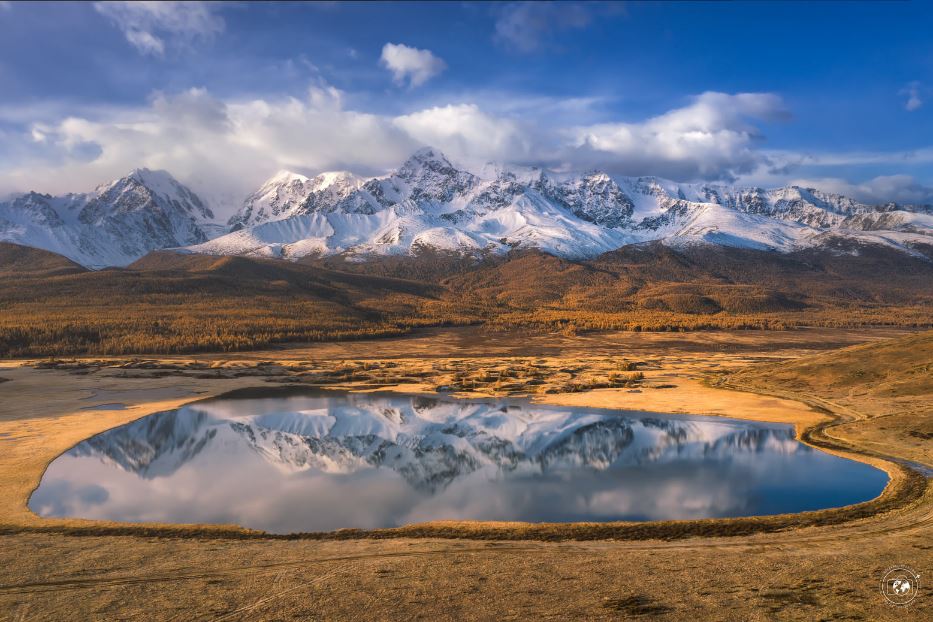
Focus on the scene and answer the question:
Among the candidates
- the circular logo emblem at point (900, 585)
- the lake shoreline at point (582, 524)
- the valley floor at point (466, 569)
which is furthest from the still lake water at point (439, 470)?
the circular logo emblem at point (900, 585)

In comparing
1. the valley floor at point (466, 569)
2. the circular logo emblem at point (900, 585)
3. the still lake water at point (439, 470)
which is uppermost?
the circular logo emblem at point (900, 585)

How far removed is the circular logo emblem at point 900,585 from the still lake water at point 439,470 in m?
9.11

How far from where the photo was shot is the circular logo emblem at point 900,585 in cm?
1933

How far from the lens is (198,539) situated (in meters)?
27.3

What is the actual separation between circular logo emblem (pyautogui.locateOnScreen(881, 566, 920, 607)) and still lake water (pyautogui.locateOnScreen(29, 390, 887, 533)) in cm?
911

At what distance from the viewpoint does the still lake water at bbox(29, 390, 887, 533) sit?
31.7m

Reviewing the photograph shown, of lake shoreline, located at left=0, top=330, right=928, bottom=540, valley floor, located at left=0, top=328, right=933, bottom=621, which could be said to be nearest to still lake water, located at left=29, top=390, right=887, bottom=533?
lake shoreline, located at left=0, top=330, right=928, bottom=540

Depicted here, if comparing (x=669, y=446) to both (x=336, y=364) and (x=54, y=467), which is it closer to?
(x=54, y=467)

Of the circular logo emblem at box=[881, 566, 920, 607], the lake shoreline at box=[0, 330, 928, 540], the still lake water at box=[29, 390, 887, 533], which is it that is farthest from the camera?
the still lake water at box=[29, 390, 887, 533]

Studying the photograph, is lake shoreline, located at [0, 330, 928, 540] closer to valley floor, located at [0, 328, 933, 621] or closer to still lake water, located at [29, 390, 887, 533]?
valley floor, located at [0, 328, 933, 621]

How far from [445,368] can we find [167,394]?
37.8m

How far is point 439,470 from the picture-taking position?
4144cm

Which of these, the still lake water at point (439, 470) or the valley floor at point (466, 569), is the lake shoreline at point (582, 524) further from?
the still lake water at point (439, 470)

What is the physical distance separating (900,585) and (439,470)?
2628 centimetres
